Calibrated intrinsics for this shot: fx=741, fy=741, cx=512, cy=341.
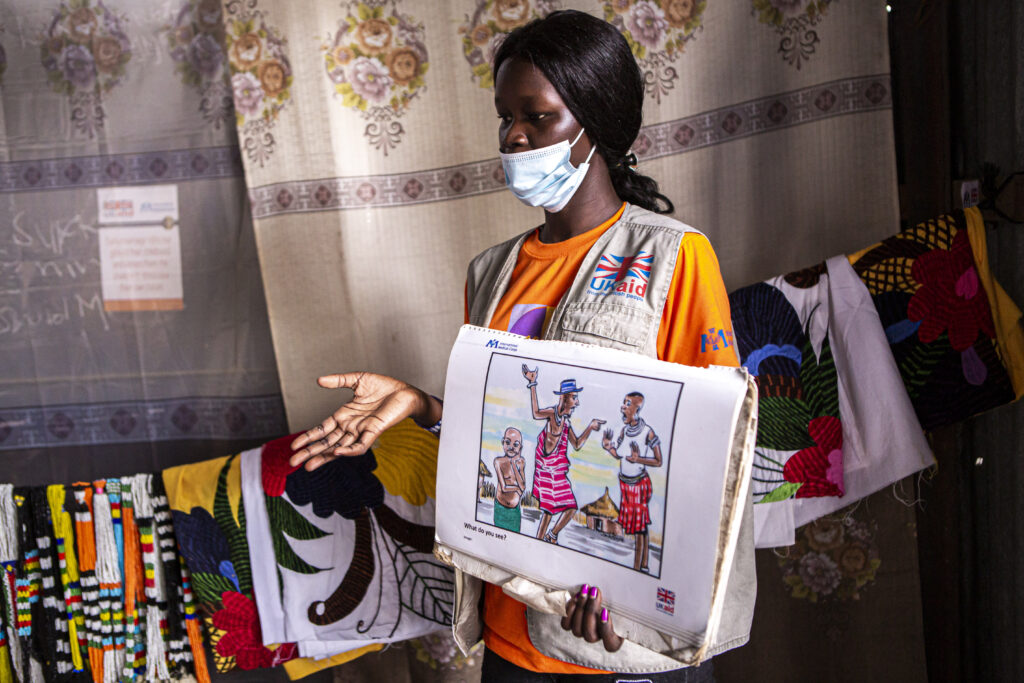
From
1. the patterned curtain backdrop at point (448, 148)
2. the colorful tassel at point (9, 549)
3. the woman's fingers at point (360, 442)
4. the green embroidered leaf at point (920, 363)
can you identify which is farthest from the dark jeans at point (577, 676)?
the colorful tassel at point (9, 549)

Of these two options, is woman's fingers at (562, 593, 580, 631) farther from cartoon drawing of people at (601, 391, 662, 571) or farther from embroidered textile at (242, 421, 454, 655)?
embroidered textile at (242, 421, 454, 655)

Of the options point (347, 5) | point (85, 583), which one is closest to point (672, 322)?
point (347, 5)

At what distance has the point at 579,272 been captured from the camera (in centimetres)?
97

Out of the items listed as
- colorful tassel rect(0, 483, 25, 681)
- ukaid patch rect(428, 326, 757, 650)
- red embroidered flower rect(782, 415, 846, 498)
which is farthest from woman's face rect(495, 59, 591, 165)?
colorful tassel rect(0, 483, 25, 681)

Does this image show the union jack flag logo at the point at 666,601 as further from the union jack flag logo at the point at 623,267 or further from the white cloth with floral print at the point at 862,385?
the white cloth with floral print at the point at 862,385

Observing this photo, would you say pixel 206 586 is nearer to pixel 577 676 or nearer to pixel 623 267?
pixel 577 676

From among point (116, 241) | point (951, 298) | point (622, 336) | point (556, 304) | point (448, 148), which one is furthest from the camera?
point (116, 241)

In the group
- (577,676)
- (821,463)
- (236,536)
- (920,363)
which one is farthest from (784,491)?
(236,536)

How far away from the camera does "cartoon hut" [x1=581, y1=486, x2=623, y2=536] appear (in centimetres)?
81

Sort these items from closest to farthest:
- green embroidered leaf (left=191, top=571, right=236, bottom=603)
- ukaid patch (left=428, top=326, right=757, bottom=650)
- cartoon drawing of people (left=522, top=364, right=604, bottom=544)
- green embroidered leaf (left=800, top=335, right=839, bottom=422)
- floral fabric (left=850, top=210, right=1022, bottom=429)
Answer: ukaid patch (left=428, top=326, right=757, bottom=650)
cartoon drawing of people (left=522, top=364, right=604, bottom=544)
floral fabric (left=850, top=210, right=1022, bottom=429)
green embroidered leaf (left=800, top=335, right=839, bottom=422)
green embroidered leaf (left=191, top=571, right=236, bottom=603)

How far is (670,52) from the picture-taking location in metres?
1.60

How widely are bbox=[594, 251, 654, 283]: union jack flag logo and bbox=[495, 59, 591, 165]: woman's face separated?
150mm

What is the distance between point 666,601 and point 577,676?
0.26m

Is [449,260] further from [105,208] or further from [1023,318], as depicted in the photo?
[1023,318]
